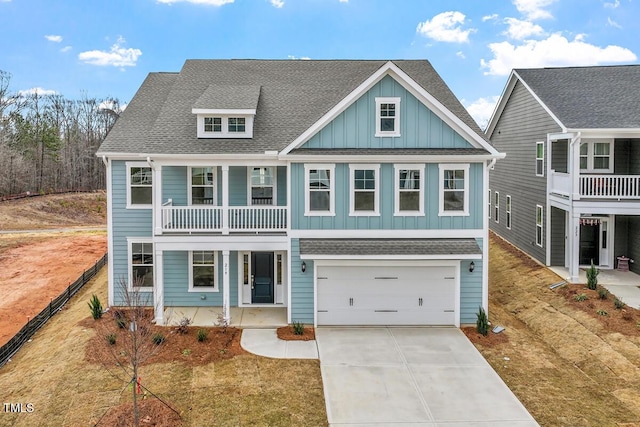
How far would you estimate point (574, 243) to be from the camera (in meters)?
18.3

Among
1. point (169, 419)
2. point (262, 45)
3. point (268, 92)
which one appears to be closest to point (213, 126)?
point (268, 92)

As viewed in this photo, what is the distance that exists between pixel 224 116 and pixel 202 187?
255 centimetres

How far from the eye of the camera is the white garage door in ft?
50.8

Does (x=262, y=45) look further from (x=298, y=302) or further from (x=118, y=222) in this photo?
(x=298, y=302)

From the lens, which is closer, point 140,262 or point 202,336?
point 202,336

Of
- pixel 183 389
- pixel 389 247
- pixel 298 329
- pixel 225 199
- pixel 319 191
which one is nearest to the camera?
pixel 183 389

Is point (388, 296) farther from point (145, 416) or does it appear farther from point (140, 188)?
point (140, 188)

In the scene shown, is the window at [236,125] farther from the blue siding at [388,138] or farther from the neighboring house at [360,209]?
the blue siding at [388,138]

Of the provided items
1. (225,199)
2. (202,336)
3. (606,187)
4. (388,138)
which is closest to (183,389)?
(202,336)

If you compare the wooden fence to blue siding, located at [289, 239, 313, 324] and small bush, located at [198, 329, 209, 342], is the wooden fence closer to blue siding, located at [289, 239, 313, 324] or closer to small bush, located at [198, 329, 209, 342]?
small bush, located at [198, 329, 209, 342]

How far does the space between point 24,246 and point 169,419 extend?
2456 centimetres

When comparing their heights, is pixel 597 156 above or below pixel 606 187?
above

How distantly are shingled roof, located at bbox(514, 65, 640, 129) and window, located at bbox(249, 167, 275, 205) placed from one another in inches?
438

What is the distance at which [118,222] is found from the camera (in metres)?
16.9
